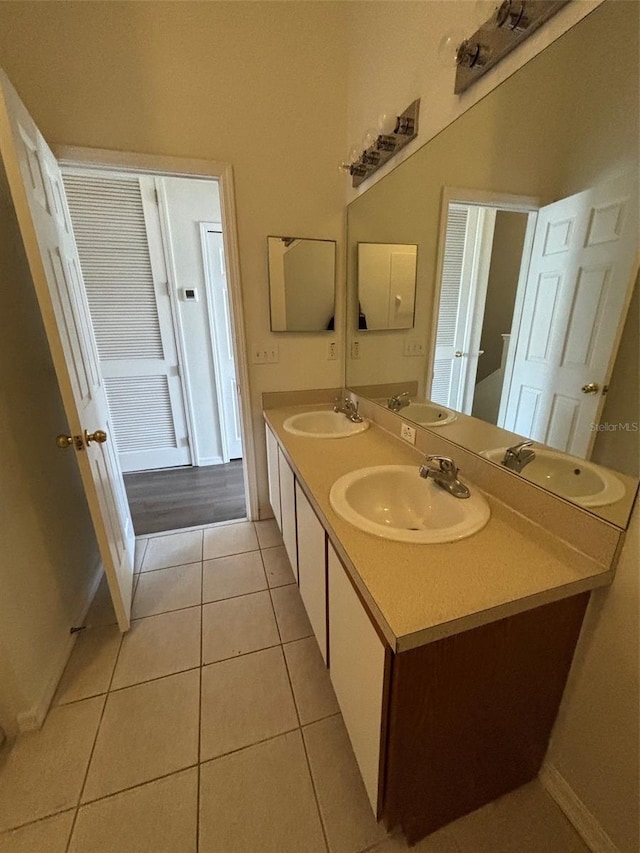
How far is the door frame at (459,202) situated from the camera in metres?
0.91

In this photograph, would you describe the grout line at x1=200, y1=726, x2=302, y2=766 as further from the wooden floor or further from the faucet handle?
the wooden floor

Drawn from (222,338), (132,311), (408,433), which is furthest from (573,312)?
(132,311)

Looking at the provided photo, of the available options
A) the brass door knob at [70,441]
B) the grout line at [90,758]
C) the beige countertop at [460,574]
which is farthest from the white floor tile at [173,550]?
the beige countertop at [460,574]

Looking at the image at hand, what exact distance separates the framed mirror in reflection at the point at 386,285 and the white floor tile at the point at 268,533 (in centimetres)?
135

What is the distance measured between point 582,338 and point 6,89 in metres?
1.65

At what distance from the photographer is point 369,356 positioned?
1.89m

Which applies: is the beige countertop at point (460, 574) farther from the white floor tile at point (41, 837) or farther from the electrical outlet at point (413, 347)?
the white floor tile at point (41, 837)

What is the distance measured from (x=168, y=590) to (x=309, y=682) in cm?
86

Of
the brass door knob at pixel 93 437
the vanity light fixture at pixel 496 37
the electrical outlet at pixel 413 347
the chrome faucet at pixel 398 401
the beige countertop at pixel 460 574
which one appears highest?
the vanity light fixture at pixel 496 37

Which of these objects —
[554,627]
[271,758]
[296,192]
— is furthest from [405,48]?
[271,758]

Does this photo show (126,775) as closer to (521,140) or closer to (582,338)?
(582,338)

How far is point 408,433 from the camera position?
4.76 ft

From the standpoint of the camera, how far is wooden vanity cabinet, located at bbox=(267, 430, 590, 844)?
2.28ft

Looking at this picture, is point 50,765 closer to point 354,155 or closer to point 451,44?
point 451,44
